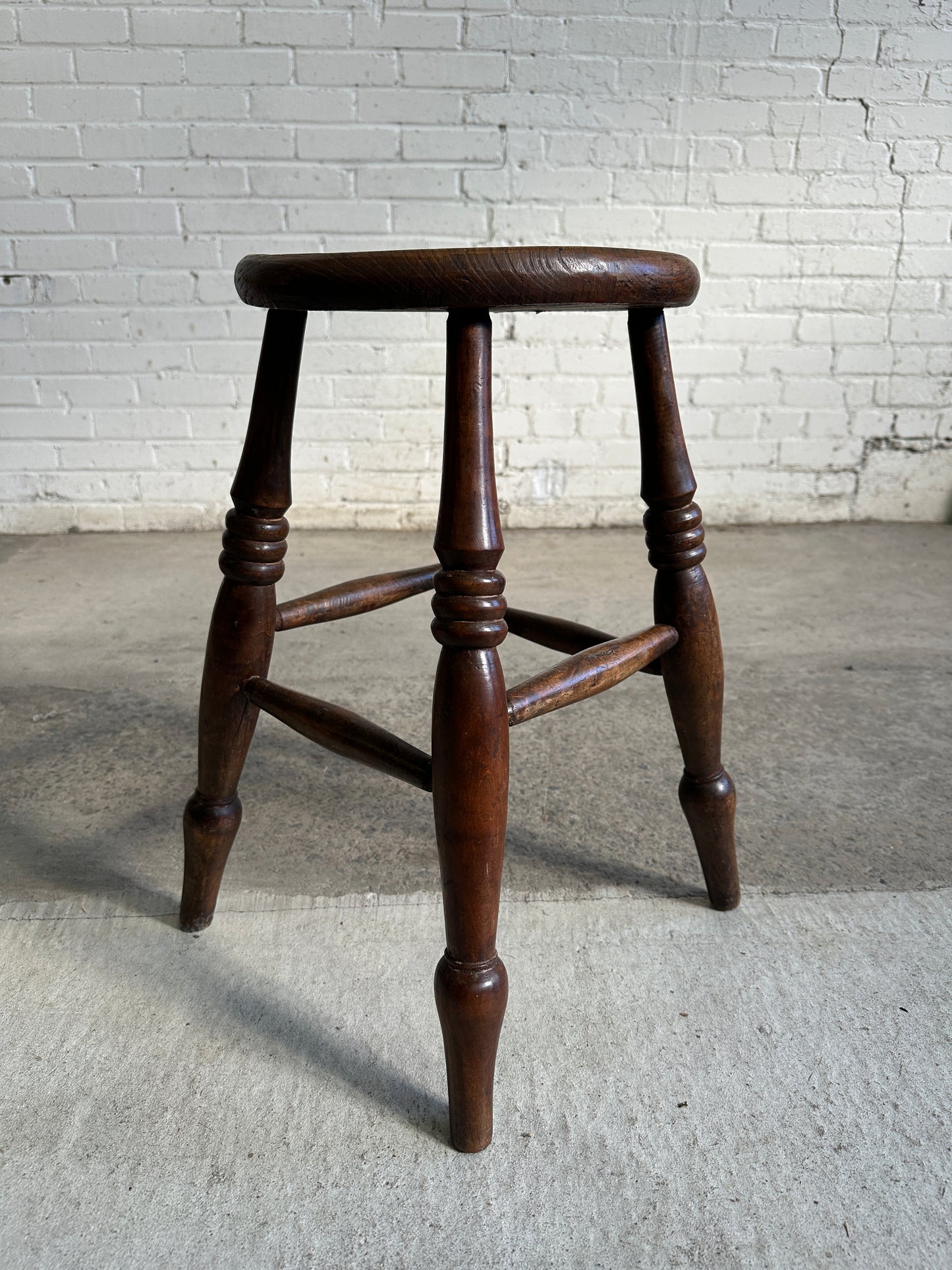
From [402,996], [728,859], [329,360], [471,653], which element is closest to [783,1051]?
[728,859]

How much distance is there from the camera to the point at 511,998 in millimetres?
1023

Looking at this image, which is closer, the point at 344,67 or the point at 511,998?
the point at 511,998

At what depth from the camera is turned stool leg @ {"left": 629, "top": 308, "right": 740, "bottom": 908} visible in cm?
103

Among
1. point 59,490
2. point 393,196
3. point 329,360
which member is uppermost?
point 393,196

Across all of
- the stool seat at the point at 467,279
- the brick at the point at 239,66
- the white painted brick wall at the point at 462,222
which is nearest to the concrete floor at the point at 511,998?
the stool seat at the point at 467,279

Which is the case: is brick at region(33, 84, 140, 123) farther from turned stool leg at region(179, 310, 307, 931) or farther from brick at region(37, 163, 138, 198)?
turned stool leg at region(179, 310, 307, 931)

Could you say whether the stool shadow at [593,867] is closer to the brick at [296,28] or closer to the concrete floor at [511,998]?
the concrete floor at [511,998]

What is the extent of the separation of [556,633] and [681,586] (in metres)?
0.16

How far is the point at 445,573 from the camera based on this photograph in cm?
79

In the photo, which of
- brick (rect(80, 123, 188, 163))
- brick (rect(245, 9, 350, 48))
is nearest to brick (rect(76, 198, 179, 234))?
brick (rect(80, 123, 188, 163))

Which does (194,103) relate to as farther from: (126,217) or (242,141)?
(126,217)

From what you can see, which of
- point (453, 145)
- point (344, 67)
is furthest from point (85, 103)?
point (453, 145)

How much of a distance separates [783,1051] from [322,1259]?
1.48ft

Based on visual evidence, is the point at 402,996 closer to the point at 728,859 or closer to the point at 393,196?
the point at 728,859
